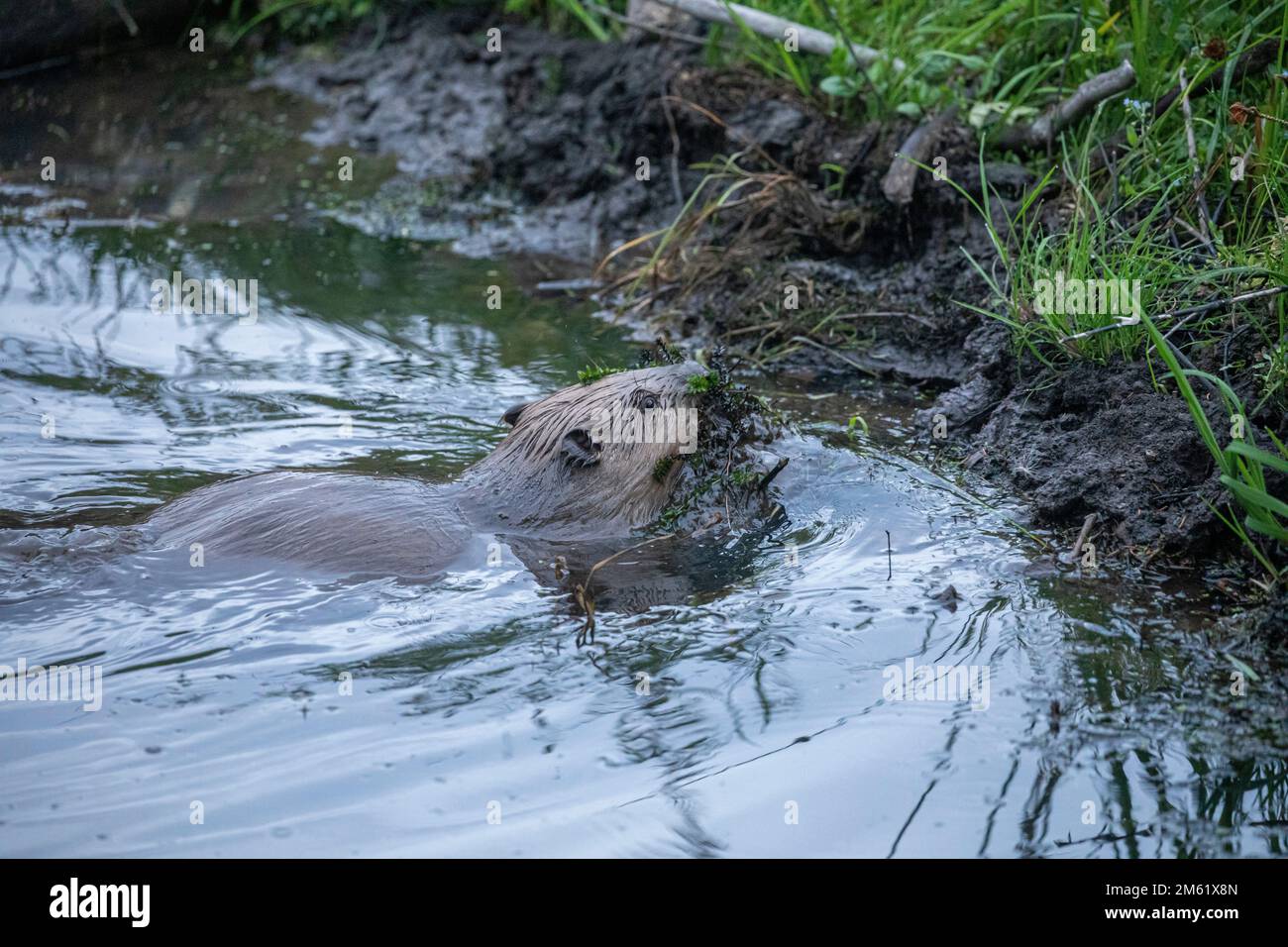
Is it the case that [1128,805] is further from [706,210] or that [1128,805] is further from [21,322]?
[21,322]

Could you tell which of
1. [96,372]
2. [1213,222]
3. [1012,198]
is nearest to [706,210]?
[1012,198]

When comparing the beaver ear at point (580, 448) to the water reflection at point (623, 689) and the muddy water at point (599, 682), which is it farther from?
the muddy water at point (599, 682)

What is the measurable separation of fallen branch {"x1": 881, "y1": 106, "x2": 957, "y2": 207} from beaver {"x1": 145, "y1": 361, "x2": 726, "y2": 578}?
224 centimetres

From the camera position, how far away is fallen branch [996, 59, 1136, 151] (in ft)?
20.6

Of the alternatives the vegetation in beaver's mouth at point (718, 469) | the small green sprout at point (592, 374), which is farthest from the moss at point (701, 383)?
the small green sprout at point (592, 374)

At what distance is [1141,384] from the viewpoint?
4996 mm

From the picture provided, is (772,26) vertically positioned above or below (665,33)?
below

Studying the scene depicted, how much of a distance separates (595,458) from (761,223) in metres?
3.05

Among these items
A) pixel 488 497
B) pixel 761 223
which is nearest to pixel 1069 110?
pixel 761 223

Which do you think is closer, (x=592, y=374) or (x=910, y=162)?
(x=592, y=374)

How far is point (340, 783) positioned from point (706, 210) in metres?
4.76

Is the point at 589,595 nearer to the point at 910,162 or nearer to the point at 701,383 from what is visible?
the point at 701,383

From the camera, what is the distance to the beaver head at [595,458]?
4.75 m

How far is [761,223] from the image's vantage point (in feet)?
24.1
